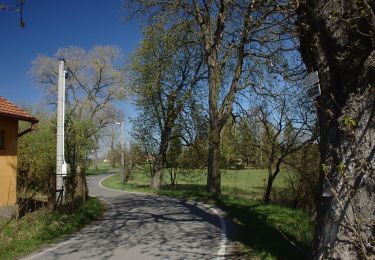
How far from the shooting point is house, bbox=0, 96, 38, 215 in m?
17.1

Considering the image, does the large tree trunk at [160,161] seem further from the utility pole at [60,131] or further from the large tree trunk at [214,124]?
the utility pole at [60,131]

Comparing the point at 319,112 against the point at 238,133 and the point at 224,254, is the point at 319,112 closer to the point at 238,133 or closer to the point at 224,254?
the point at 224,254

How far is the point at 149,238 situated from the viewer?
11.6 metres

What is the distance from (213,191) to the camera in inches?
969

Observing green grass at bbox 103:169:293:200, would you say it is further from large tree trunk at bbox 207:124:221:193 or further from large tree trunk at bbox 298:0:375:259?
large tree trunk at bbox 298:0:375:259

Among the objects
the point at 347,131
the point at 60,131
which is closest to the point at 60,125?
the point at 60,131

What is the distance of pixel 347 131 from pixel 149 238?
7659 mm

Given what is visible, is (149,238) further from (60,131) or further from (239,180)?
(239,180)

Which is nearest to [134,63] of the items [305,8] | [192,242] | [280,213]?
[280,213]

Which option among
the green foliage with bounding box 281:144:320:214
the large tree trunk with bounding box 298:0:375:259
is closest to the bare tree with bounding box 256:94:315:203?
the green foliage with bounding box 281:144:320:214

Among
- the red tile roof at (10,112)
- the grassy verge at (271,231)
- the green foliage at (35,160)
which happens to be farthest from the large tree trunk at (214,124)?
the red tile roof at (10,112)

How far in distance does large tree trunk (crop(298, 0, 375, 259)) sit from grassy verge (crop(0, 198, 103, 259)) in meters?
6.44

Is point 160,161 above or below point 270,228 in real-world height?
above

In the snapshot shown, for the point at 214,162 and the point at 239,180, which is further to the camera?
the point at 239,180
